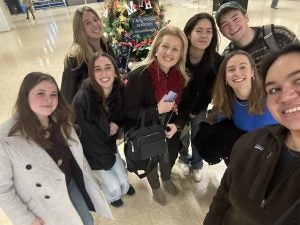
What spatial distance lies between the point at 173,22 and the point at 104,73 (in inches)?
295

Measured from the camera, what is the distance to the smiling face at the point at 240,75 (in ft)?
5.60

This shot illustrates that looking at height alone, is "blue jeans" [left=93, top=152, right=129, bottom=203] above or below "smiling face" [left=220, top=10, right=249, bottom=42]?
below

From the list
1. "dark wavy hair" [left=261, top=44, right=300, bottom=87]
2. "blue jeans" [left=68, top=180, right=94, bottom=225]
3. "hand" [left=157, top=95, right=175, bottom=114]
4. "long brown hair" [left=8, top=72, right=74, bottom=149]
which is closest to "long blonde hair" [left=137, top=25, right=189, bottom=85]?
"hand" [left=157, top=95, right=175, bottom=114]

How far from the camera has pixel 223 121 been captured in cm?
188

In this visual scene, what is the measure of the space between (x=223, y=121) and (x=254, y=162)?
87cm

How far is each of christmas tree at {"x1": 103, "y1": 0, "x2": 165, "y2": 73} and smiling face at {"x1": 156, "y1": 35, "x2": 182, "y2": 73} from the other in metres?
1.24

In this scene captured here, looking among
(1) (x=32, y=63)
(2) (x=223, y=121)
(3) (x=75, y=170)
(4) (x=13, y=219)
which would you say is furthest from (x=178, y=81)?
(1) (x=32, y=63)

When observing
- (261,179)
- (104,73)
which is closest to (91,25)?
(104,73)

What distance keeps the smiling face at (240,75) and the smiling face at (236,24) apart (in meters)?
0.46

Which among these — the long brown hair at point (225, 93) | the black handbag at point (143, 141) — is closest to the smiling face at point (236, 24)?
the long brown hair at point (225, 93)

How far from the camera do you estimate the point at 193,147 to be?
257cm

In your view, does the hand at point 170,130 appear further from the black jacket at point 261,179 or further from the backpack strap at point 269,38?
the backpack strap at point 269,38

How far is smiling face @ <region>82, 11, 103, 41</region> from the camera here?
2.36 meters

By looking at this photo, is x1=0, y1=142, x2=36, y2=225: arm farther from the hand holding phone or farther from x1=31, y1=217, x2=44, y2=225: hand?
the hand holding phone
